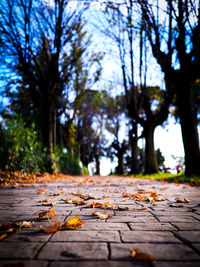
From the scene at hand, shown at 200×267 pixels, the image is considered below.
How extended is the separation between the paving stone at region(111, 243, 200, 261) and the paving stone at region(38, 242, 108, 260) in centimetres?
8

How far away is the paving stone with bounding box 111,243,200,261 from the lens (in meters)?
1.19

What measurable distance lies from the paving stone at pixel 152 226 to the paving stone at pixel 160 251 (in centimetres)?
34

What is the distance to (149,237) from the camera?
1503mm

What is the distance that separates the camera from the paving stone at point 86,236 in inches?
56.4

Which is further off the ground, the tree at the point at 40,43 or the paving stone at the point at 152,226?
the tree at the point at 40,43

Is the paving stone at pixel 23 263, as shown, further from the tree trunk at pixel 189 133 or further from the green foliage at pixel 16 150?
the tree trunk at pixel 189 133

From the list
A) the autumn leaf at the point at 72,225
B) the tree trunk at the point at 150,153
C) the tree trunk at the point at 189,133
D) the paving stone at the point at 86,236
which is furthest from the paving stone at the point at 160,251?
the tree trunk at the point at 150,153

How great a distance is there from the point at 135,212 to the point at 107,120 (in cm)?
2422

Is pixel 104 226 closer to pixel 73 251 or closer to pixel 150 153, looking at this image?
pixel 73 251

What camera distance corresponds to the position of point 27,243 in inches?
53.5

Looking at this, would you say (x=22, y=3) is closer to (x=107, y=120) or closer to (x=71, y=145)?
(x=71, y=145)

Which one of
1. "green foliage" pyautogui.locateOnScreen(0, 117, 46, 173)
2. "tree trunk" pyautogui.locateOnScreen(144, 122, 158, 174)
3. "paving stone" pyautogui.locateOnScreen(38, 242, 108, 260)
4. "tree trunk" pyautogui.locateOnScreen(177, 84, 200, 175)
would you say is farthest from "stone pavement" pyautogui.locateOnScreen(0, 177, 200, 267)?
"tree trunk" pyautogui.locateOnScreen(144, 122, 158, 174)

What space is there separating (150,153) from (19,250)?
42.7 feet

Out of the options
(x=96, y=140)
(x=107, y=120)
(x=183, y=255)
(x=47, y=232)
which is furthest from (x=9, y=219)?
(x=96, y=140)
